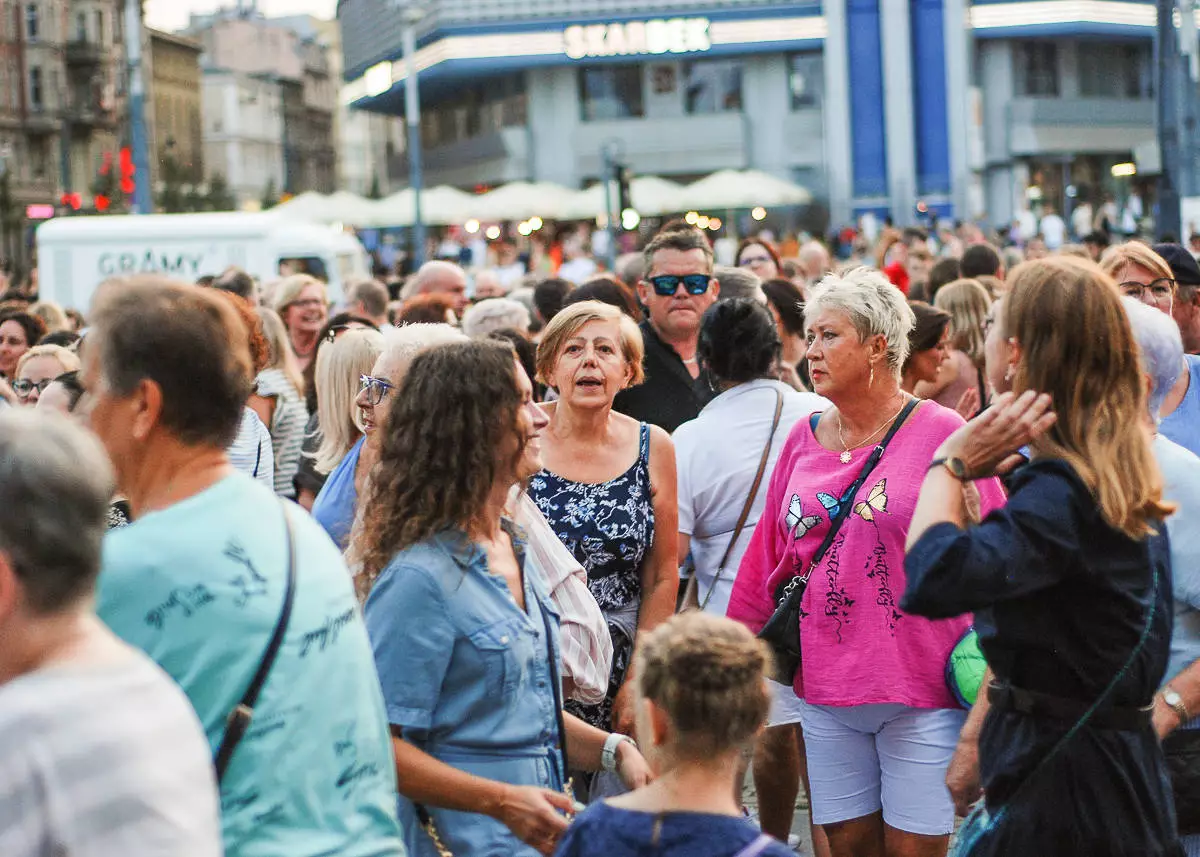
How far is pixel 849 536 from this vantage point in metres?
4.91

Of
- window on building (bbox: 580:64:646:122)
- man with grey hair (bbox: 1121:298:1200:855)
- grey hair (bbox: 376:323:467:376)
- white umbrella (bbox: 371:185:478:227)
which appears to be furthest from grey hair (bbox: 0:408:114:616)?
window on building (bbox: 580:64:646:122)

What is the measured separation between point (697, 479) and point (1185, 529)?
96.3 inches

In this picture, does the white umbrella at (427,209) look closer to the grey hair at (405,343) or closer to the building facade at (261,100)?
the grey hair at (405,343)

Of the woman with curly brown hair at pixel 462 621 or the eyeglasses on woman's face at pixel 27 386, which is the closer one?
the woman with curly brown hair at pixel 462 621

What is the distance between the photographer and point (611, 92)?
58.2 metres

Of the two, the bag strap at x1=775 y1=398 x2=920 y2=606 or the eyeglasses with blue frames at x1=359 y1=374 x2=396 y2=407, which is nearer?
the bag strap at x1=775 y1=398 x2=920 y2=606

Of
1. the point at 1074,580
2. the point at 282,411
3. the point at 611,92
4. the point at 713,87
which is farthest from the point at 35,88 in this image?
the point at 1074,580

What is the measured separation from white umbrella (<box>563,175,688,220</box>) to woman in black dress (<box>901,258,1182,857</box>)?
36.4m

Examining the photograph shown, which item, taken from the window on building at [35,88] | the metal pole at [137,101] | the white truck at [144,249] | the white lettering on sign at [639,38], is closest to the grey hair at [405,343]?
the white truck at [144,249]

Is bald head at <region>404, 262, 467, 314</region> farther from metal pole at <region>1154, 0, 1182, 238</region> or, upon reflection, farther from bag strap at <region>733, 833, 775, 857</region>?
bag strap at <region>733, 833, 775, 857</region>

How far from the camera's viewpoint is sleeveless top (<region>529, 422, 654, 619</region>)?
541 centimetres

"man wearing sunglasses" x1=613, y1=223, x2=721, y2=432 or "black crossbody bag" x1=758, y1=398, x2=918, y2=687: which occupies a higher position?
"man wearing sunglasses" x1=613, y1=223, x2=721, y2=432

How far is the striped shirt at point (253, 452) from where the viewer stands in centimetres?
653

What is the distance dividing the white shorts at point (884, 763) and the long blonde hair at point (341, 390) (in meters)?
2.27
